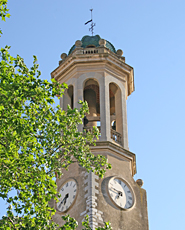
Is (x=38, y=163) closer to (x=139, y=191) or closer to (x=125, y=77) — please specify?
(x=139, y=191)

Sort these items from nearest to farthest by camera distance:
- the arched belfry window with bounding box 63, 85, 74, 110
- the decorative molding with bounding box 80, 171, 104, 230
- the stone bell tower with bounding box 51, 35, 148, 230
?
1. the decorative molding with bounding box 80, 171, 104, 230
2. the stone bell tower with bounding box 51, 35, 148, 230
3. the arched belfry window with bounding box 63, 85, 74, 110

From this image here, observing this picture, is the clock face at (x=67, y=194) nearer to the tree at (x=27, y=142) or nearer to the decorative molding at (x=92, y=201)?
the decorative molding at (x=92, y=201)

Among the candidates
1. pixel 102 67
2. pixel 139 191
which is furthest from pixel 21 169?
pixel 102 67

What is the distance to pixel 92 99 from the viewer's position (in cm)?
3562

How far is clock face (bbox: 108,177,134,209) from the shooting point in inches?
1153

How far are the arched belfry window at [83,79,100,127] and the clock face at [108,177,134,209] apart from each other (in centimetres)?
469

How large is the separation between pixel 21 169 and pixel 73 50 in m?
19.1

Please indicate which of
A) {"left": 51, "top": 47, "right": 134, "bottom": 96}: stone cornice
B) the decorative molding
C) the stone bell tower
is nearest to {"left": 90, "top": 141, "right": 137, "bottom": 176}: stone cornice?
the stone bell tower

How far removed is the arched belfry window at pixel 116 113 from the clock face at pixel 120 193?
2.75 m

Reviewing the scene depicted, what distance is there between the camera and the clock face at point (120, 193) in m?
29.3

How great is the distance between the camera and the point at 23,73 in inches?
712

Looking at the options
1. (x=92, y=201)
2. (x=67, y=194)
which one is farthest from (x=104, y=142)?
(x=92, y=201)

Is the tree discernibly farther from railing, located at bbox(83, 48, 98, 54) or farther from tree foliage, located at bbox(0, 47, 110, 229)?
railing, located at bbox(83, 48, 98, 54)

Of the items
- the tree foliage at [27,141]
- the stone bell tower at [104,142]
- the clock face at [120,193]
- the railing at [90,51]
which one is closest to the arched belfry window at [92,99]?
the stone bell tower at [104,142]
